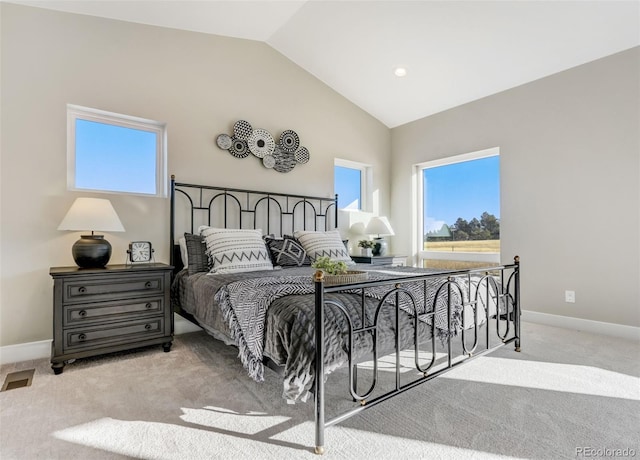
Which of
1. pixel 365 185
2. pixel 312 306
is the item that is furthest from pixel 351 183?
pixel 312 306

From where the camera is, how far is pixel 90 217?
2494 millimetres

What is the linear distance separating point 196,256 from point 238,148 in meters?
1.34

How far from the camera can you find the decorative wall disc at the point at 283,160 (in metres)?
3.93

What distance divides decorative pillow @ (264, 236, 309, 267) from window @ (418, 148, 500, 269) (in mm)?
2152

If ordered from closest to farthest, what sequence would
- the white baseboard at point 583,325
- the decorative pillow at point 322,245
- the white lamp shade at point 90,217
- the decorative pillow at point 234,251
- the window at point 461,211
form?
the white lamp shade at point 90,217 < the decorative pillow at point 234,251 < the white baseboard at point 583,325 < the decorative pillow at point 322,245 < the window at point 461,211

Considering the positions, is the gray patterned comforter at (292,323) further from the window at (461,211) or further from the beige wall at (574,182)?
→ the window at (461,211)

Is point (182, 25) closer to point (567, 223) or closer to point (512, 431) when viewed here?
point (512, 431)

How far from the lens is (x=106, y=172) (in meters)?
3.02

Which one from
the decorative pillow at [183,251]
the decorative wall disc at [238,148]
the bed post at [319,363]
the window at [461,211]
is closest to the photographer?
the bed post at [319,363]

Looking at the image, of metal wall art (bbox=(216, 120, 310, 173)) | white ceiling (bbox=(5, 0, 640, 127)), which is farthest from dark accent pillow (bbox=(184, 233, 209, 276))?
white ceiling (bbox=(5, 0, 640, 127))

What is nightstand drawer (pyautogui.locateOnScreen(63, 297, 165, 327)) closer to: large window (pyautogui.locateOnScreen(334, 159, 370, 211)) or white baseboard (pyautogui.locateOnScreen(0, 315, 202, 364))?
white baseboard (pyautogui.locateOnScreen(0, 315, 202, 364))

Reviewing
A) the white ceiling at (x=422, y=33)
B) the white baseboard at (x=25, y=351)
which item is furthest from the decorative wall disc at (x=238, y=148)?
the white baseboard at (x=25, y=351)

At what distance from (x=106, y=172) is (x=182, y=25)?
62.3 inches

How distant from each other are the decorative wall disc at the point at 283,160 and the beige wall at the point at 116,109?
3.1 inches
